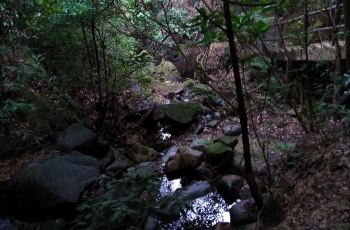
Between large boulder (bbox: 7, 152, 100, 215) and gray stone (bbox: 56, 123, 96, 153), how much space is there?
62 centimetres

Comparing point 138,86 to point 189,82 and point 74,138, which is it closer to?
point 74,138

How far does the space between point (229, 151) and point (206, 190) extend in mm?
856

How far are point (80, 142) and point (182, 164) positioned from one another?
1.87 metres

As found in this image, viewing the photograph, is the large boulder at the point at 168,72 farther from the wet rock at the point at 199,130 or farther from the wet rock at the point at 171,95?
the wet rock at the point at 199,130

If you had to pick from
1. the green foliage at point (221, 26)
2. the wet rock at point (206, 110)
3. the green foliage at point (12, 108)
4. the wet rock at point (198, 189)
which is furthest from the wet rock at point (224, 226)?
the wet rock at point (206, 110)

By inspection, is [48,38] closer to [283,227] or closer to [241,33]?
[241,33]

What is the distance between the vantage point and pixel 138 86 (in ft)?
28.2

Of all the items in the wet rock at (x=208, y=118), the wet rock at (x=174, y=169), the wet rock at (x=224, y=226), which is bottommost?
the wet rock at (x=224, y=226)

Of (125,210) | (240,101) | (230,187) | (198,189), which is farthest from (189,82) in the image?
(125,210)

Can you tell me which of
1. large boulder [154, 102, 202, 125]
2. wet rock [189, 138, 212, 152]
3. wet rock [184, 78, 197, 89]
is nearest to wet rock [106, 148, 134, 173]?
wet rock [189, 138, 212, 152]

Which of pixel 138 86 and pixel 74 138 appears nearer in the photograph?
pixel 74 138

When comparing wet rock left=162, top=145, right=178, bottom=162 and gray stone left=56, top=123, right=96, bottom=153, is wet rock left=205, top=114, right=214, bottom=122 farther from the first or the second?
gray stone left=56, top=123, right=96, bottom=153

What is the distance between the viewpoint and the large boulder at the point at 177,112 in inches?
339

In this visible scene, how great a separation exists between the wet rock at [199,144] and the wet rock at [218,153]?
43cm
